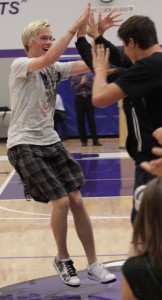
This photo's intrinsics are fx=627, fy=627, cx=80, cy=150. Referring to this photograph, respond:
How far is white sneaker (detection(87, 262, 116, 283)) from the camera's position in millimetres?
4664

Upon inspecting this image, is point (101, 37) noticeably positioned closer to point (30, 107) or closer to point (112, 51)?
A: point (112, 51)

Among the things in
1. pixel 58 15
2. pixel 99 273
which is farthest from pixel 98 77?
pixel 58 15

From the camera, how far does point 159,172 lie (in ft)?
10.3

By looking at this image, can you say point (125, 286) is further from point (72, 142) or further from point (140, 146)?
point (72, 142)

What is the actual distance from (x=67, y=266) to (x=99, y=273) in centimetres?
25

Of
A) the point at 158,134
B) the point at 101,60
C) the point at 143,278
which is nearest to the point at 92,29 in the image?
the point at 101,60

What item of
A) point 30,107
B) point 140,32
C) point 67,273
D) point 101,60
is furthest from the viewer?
point 67,273

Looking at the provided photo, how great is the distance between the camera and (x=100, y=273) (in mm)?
4676

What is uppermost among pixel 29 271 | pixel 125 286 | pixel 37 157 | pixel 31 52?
pixel 31 52

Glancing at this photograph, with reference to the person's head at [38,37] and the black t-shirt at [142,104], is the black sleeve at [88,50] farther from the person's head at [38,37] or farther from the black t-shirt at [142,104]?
the person's head at [38,37]

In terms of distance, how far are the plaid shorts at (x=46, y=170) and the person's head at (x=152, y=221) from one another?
87.5 inches

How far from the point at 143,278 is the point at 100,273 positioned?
2.43m

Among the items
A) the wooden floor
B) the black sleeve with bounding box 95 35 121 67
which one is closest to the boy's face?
the black sleeve with bounding box 95 35 121 67

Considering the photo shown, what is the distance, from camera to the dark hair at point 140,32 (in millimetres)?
3496
